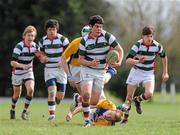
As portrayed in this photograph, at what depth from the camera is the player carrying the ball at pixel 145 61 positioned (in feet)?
48.8

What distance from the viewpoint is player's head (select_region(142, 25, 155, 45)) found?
1480 centimetres

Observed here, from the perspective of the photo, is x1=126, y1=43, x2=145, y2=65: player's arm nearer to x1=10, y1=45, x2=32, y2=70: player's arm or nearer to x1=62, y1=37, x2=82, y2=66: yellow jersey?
x1=62, y1=37, x2=82, y2=66: yellow jersey

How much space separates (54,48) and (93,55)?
2.47 m

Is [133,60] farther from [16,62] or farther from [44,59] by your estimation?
[16,62]

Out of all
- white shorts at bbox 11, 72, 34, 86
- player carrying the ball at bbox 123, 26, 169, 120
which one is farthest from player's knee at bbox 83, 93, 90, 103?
white shorts at bbox 11, 72, 34, 86

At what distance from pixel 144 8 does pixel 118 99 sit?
1060 inches

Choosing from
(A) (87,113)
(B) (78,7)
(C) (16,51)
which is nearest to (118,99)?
(B) (78,7)

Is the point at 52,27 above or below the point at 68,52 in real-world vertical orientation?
above

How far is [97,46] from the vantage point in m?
13.3

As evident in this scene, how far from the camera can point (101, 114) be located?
1371cm

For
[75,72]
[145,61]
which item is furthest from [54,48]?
[145,61]

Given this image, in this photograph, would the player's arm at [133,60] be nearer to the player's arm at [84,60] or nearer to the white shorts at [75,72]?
the white shorts at [75,72]

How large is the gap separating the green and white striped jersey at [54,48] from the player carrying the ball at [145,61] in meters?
1.81

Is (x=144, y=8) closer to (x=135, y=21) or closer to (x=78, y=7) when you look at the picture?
(x=135, y=21)
